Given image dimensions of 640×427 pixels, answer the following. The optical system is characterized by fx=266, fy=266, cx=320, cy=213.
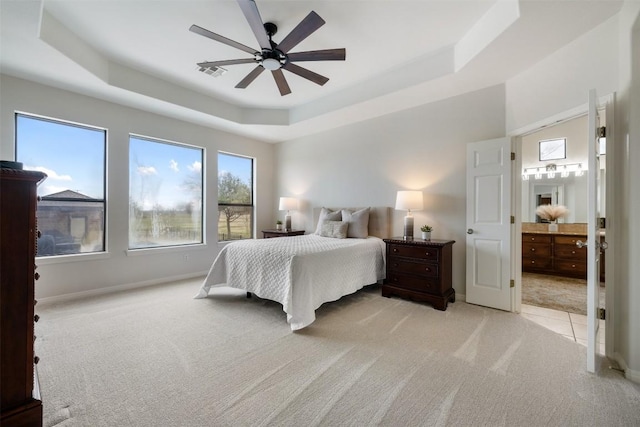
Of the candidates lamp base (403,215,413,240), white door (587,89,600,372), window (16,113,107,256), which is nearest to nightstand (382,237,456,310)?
lamp base (403,215,413,240)

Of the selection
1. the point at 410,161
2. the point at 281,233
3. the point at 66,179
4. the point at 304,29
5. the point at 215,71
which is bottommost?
the point at 281,233

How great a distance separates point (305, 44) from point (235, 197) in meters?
3.37

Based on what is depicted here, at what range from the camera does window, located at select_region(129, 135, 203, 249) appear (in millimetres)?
4156

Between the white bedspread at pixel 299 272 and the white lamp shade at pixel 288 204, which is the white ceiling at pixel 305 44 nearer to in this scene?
the white lamp shade at pixel 288 204

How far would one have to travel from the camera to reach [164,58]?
3.19m

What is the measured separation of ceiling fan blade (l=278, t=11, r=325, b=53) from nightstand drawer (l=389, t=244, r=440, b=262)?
2.58m

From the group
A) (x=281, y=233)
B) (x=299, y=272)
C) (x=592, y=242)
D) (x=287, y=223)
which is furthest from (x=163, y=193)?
(x=592, y=242)

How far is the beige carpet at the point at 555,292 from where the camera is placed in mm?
3251

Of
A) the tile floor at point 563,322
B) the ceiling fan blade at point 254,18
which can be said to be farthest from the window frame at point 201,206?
the tile floor at point 563,322

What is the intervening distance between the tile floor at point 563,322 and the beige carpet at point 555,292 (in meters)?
0.18

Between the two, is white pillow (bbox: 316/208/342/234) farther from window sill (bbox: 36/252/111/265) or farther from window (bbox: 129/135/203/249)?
window sill (bbox: 36/252/111/265)

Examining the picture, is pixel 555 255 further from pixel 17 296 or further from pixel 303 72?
pixel 17 296

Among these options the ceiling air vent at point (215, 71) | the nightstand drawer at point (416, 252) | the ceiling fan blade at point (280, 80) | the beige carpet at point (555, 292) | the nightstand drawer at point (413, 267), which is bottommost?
the beige carpet at point (555, 292)

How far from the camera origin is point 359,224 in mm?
4137
